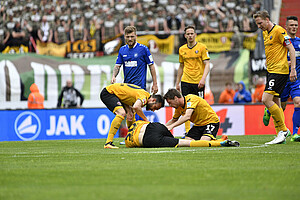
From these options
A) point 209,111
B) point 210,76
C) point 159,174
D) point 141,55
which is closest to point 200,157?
point 159,174

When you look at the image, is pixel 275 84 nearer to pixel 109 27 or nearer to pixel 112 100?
pixel 112 100

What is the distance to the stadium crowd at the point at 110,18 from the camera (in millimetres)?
24281

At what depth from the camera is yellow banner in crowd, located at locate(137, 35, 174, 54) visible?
2111 cm

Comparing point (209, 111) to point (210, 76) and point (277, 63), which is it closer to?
point (277, 63)

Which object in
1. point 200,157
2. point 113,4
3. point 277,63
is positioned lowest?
point 200,157

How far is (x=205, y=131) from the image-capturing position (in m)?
9.34

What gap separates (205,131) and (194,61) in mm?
2794

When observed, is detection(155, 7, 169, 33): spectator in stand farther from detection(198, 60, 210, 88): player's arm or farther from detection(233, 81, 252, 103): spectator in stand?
detection(198, 60, 210, 88): player's arm

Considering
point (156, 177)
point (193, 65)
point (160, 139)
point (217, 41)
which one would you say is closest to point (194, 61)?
point (193, 65)

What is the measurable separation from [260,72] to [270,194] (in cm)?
1495

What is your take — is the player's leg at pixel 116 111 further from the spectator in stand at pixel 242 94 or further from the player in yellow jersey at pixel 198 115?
the spectator in stand at pixel 242 94

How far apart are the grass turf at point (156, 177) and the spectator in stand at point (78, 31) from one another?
17.5m

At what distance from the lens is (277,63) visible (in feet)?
31.0

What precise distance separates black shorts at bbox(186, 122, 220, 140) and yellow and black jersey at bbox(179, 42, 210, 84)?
2.45 meters
